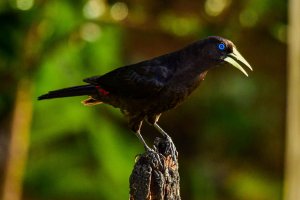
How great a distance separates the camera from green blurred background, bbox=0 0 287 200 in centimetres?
945

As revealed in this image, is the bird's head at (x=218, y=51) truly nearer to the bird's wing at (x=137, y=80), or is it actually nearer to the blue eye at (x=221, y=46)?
the blue eye at (x=221, y=46)

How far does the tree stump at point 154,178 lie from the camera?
15.2ft

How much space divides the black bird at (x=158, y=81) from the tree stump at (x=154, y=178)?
29 centimetres

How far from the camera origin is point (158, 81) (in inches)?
209

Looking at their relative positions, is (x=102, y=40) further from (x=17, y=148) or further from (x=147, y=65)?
(x=147, y=65)

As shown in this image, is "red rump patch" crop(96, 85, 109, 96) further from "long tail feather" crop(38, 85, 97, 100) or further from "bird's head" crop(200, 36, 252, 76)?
"bird's head" crop(200, 36, 252, 76)

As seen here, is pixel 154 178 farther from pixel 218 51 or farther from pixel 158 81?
pixel 218 51

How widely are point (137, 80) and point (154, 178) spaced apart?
92 cm

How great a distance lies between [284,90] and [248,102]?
0.67 meters

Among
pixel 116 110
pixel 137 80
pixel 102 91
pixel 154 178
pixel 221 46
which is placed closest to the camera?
pixel 154 178

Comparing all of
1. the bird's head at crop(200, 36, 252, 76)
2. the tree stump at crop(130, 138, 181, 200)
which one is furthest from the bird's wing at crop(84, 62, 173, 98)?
the tree stump at crop(130, 138, 181, 200)

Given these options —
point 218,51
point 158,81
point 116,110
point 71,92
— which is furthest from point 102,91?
point 116,110

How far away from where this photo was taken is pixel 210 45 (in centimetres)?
531

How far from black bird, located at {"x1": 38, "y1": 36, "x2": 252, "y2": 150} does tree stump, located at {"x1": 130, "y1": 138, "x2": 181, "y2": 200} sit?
0.96ft
